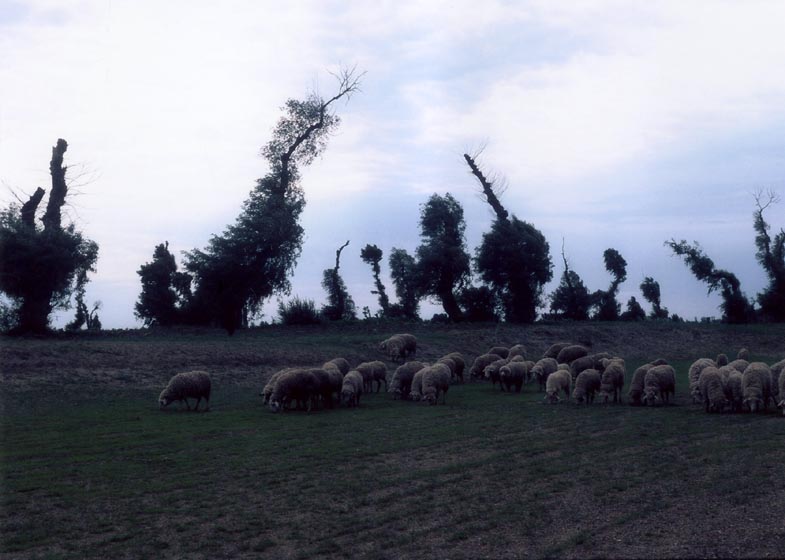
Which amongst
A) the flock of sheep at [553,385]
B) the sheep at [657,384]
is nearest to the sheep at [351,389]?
the flock of sheep at [553,385]

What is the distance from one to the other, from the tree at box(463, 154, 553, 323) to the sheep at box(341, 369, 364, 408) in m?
40.8

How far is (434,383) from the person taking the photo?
28.5 meters

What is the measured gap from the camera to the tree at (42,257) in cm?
4284

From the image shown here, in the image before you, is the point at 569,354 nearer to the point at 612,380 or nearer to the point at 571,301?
the point at 612,380

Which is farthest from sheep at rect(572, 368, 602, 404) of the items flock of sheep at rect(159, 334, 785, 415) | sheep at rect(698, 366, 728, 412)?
sheep at rect(698, 366, 728, 412)

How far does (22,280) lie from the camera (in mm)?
43188

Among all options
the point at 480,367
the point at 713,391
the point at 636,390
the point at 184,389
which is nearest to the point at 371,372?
the point at 480,367

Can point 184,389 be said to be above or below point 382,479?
above

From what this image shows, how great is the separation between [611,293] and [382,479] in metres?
72.1

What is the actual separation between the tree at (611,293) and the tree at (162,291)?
40234 millimetres

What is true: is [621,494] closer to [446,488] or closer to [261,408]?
[446,488]

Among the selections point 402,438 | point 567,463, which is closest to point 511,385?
point 402,438

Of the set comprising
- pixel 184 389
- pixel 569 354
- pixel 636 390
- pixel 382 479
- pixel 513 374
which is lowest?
pixel 382 479

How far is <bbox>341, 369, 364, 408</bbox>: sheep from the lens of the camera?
27680 millimetres
